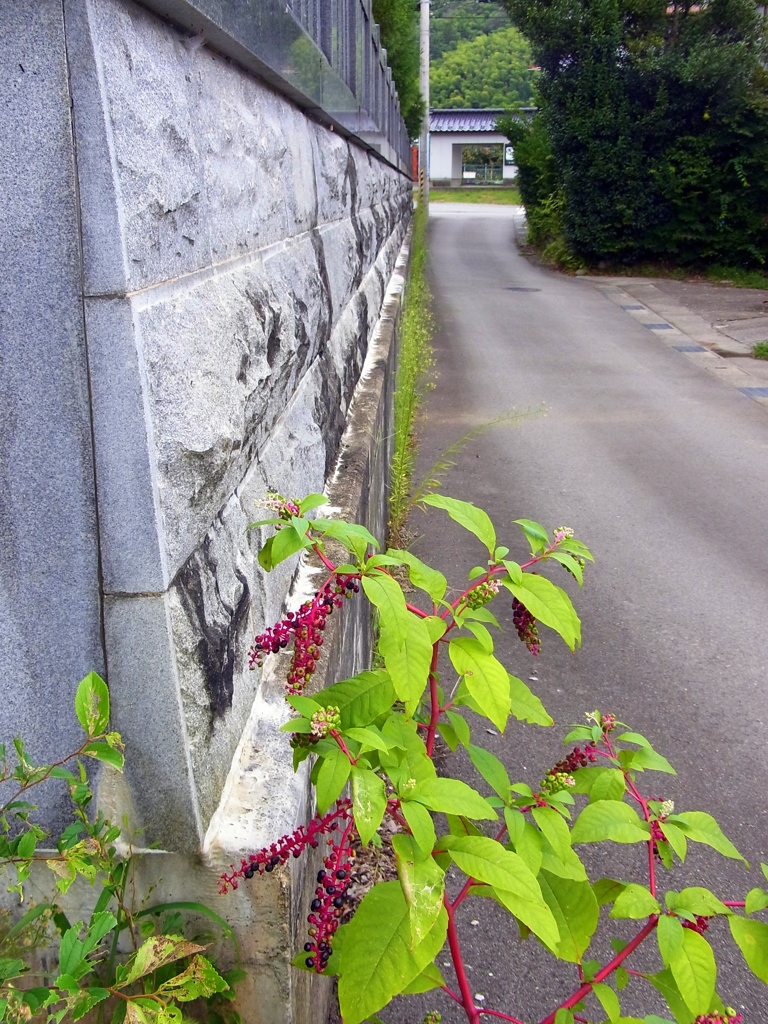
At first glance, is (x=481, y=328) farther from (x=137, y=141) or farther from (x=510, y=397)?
(x=137, y=141)

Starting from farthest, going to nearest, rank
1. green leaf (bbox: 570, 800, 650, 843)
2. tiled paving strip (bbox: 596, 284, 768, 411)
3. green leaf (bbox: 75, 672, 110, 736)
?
tiled paving strip (bbox: 596, 284, 768, 411)
green leaf (bbox: 570, 800, 650, 843)
green leaf (bbox: 75, 672, 110, 736)

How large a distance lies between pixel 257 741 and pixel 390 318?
477 cm

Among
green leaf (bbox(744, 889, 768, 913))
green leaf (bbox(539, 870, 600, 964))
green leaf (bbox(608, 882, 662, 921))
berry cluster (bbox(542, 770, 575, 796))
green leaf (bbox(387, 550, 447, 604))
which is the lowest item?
green leaf (bbox(539, 870, 600, 964))

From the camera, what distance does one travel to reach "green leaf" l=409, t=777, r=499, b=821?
1167 millimetres

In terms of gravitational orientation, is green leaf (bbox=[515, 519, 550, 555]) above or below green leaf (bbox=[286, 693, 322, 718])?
above

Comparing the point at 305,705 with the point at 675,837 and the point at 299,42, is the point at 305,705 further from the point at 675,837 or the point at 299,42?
the point at 299,42

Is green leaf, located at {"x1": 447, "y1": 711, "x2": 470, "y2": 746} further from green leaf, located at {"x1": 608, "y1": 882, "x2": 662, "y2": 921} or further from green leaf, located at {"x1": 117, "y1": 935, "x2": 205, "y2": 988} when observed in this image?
green leaf, located at {"x1": 117, "y1": 935, "x2": 205, "y2": 988}

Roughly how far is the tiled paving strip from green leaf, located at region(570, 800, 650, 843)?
24.9ft

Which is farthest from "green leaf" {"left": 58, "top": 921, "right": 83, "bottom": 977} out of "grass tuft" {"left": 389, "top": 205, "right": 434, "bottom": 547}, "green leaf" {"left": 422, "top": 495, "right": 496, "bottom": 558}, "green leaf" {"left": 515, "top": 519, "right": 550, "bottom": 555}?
"grass tuft" {"left": 389, "top": 205, "right": 434, "bottom": 547}

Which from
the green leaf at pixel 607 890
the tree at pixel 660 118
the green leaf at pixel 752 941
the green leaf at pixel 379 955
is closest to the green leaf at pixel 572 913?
the green leaf at pixel 607 890

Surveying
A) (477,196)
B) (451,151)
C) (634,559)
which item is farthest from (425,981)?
(451,151)

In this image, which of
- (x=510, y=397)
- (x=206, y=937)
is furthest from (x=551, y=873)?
(x=510, y=397)

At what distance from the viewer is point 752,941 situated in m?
1.32

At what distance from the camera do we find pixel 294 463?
2244mm
